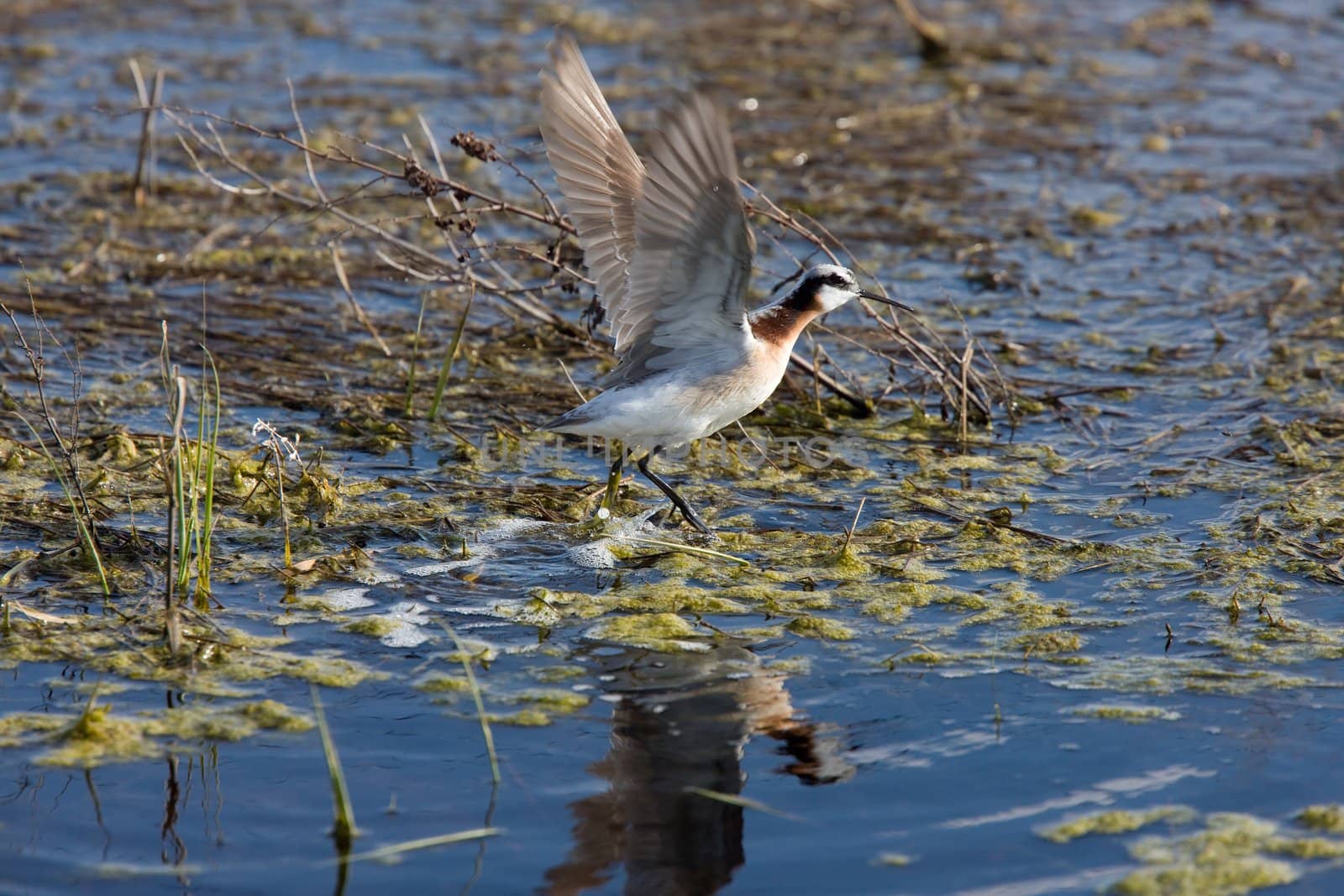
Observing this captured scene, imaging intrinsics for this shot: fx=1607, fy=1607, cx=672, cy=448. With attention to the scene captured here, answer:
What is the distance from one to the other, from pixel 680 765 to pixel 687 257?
189 centimetres

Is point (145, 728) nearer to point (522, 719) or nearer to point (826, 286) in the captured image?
point (522, 719)

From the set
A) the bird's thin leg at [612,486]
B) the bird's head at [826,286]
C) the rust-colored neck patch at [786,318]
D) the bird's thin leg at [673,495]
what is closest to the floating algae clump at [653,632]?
the bird's thin leg at [673,495]

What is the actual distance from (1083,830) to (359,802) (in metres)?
1.88

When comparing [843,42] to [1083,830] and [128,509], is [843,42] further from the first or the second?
[1083,830]

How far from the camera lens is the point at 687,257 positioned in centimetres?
553

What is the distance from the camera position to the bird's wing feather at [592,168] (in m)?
6.13

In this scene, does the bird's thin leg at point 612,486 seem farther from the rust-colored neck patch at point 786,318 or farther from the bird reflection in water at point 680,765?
the bird reflection in water at point 680,765

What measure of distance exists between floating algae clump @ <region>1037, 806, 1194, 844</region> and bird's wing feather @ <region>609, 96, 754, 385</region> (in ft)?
7.07

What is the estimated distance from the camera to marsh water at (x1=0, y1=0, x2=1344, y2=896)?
413 centimetres

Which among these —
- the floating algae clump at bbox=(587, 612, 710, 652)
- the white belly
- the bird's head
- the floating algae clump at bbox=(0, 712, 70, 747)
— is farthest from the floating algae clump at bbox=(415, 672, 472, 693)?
the bird's head

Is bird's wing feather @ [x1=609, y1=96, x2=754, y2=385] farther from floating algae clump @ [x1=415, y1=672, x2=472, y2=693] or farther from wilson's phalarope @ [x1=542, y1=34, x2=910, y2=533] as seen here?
floating algae clump @ [x1=415, y1=672, x2=472, y2=693]

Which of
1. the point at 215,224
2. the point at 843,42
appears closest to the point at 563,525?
the point at 215,224

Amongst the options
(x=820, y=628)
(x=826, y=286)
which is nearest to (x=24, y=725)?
(x=820, y=628)

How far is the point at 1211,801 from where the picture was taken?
4262mm
